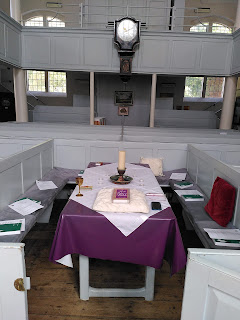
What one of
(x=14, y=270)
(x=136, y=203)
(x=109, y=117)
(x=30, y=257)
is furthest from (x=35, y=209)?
(x=109, y=117)

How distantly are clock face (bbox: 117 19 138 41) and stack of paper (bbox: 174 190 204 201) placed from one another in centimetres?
588

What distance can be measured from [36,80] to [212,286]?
14.6 m

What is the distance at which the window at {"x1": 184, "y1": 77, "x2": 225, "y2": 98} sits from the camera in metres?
13.5

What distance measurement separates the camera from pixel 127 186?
2.74 m

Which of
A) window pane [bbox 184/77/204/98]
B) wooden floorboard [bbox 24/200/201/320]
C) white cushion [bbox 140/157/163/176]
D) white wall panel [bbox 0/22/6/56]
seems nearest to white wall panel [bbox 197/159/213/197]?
white cushion [bbox 140/157/163/176]

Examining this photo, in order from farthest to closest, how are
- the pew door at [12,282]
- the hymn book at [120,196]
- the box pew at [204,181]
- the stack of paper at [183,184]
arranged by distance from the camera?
1. the stack of paper at [183,184]
2. the box pew at [204,181]
3. the hymn book at [120,196]
4. the pew door at [12,282]

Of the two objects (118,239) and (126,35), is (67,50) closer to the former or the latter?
(126,35)

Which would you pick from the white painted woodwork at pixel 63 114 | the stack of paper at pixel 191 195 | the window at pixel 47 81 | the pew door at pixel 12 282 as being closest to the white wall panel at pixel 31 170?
the stack of paper at pixel 191 195

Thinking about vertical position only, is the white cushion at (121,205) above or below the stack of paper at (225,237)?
above

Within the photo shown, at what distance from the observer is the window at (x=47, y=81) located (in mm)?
13500

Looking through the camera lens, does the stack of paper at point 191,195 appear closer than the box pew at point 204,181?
No

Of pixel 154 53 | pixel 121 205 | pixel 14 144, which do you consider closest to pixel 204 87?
pixel 154 53

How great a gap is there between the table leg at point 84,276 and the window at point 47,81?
40.8 ft

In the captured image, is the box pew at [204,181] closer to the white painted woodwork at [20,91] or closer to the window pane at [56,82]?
the white painted woodwork at [20,91]
